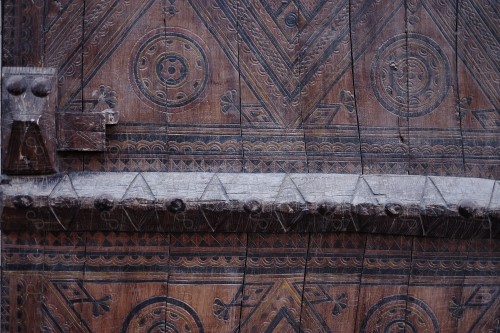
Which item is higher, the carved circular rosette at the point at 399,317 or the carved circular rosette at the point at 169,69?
the carved circular rosette at the point at 169,69

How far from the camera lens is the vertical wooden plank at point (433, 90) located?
2.26 meters

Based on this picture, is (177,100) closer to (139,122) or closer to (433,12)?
(139,122)

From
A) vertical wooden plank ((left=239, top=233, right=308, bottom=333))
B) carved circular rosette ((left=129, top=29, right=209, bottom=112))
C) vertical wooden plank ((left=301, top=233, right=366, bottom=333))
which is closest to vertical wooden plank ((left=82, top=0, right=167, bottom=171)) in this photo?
carved circular rosette ((left=129, top=29, right=209, bottom=112))

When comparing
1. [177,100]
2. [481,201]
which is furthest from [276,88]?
[481,201]

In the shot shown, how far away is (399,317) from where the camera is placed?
221 centimetres

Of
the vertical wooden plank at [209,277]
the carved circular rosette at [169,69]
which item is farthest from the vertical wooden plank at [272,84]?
the vertical wooden plank at [209,277]

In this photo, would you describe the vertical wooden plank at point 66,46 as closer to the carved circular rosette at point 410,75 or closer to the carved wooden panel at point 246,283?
the carved wooden panel at point 246,283

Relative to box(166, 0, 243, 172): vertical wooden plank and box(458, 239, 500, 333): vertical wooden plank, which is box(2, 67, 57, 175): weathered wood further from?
box(458, 239, 500, 333): vertical wooden plank

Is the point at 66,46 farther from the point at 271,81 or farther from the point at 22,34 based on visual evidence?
the point at 271,81

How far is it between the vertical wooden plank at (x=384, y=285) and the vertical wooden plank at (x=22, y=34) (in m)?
1.07

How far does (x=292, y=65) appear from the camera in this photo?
228 centimetres

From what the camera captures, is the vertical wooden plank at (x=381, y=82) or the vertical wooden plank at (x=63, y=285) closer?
the vertical wooden plank at (x=63, y=285)

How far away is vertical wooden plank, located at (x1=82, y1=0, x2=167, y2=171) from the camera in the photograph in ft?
7.16

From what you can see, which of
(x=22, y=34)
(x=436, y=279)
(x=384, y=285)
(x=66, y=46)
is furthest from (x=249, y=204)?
(x=22, y=34)
